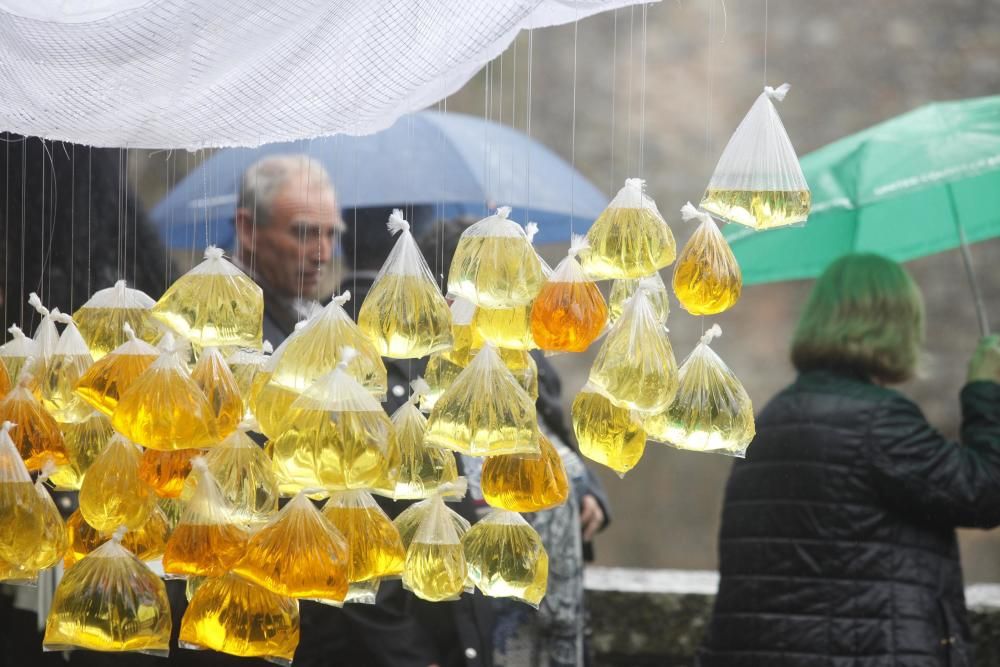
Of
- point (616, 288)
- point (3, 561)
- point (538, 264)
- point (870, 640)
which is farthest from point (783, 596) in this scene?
point (3, 561)

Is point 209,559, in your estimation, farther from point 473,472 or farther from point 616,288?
point 473,472

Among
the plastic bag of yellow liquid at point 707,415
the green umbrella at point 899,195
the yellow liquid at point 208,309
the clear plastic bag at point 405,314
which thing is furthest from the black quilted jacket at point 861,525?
the yellow liquid at point 208,309

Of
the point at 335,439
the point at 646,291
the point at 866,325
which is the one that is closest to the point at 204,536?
the point at 335,439

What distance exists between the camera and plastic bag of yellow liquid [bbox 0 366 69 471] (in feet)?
5.62

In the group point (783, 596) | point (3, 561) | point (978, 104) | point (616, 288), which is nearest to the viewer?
point (3, 561)

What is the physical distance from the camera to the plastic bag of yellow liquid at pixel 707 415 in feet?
5.24

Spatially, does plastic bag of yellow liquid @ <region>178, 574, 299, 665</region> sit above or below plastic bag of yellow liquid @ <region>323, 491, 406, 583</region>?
below

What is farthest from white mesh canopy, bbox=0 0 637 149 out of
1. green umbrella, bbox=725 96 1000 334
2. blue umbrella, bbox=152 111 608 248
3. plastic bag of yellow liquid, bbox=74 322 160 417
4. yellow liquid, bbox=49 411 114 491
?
blue umbrella, bbox=152 111 608 248

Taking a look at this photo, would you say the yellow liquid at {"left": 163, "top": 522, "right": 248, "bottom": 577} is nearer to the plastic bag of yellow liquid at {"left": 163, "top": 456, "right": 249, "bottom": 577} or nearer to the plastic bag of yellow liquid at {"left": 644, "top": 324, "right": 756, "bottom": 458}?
the plastic bag of yellow liquid at {"left": 163, "top": 456, "right": 249, "bottom": 577}

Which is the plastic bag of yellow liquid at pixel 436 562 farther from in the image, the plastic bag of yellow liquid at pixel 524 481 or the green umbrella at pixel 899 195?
the green umbrella at pixel 899 195

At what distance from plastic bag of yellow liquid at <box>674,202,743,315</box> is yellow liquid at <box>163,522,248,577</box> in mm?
597

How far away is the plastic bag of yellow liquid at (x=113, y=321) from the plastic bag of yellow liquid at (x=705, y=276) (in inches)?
27.9

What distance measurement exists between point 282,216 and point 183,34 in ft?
3.46

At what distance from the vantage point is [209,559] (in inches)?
62.7
